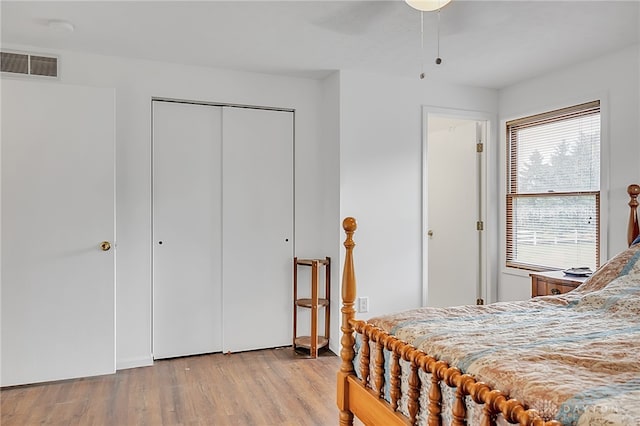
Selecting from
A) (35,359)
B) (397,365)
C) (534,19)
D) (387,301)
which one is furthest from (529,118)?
(35,359)

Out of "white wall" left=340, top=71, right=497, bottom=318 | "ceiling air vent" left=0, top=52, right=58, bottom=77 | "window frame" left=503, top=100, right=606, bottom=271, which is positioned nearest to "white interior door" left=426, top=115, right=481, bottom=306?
"window frame" left=503, top=100, right=606, bottom=271

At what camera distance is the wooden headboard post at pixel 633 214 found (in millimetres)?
3074

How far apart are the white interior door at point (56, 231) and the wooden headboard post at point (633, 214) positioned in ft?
11.7

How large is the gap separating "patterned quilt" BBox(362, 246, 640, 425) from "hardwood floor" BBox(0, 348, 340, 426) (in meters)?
1.06

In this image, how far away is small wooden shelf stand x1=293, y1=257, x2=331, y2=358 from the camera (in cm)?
363

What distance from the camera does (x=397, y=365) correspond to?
1.68 m

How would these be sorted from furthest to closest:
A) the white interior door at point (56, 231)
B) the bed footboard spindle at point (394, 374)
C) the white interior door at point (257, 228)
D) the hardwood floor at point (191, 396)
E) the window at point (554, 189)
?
1. the white interior door at point (257, 228)
2. the window at point (554, 189)
3. the white interior door at point (56, 231)
4. the hardwood floor at point (191, 396)
5. the bed footboard spindle at point (394, 374)

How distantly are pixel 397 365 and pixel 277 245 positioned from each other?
2304 mm

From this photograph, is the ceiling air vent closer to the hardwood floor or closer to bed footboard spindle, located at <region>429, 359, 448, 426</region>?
the hardwood floor

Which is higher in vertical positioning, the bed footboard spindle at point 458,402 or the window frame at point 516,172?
the window frame at point 516,172

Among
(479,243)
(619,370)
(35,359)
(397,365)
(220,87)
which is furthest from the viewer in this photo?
(479,243)

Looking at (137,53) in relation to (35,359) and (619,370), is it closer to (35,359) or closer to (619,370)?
(35,359)

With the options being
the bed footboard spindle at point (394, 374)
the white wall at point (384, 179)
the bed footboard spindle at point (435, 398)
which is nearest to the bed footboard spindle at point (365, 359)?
the bed footboard spindle at point (394, 374)

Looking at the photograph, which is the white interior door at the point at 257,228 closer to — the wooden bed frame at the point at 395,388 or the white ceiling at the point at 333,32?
the white ceiling at the point at 333,32
